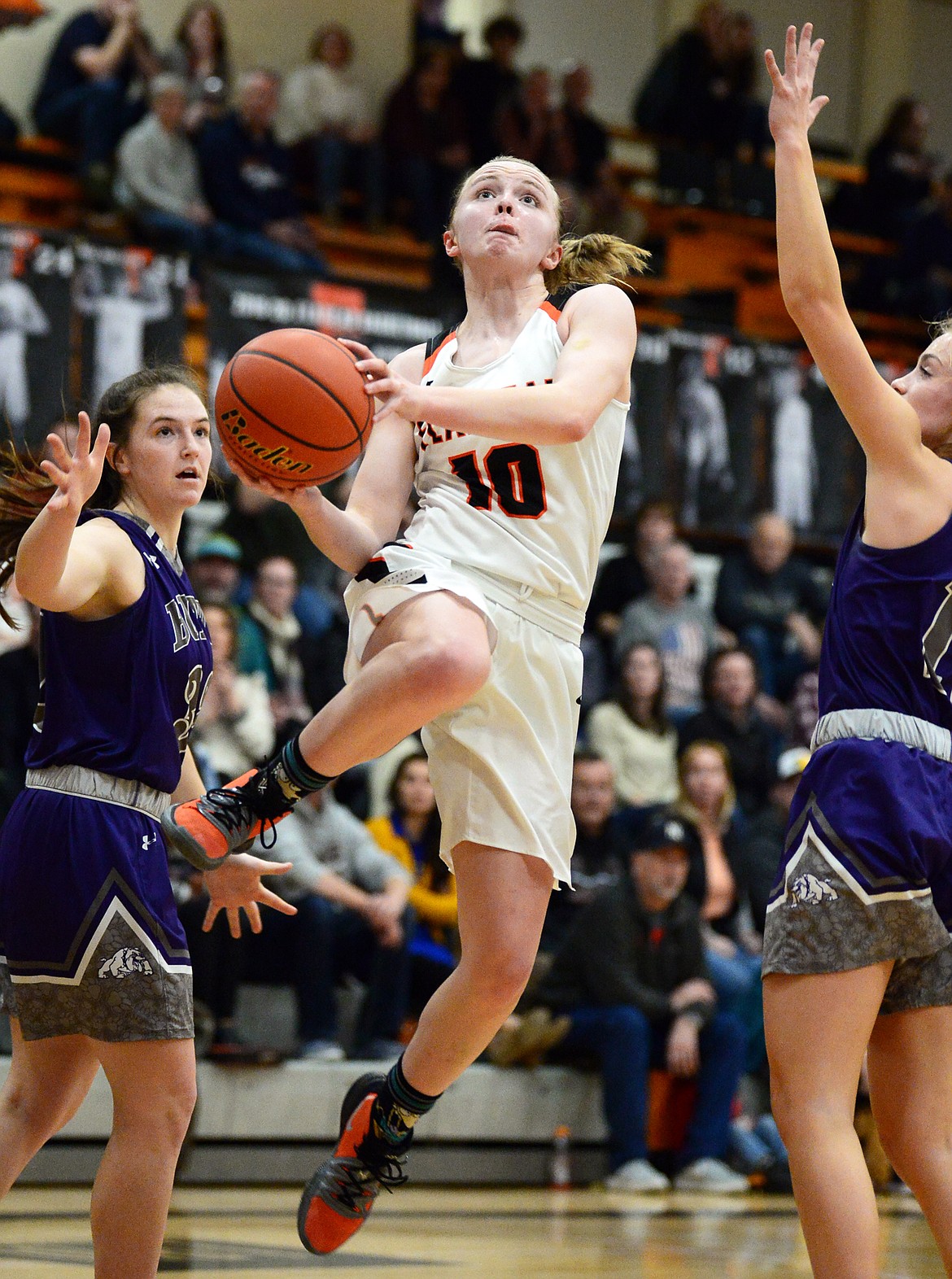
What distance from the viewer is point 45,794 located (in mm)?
3695

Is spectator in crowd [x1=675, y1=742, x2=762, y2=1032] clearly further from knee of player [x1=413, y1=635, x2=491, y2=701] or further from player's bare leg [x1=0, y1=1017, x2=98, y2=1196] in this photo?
player's bare leg [x1=0, y1=1017, x2=98, y2=1196]

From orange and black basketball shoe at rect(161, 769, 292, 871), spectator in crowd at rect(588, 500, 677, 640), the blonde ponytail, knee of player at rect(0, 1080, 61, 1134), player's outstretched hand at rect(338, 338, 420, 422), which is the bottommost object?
spectator in crowd at rect(588, 500, 677, 640)

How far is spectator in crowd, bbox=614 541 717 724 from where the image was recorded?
1067 centimetres

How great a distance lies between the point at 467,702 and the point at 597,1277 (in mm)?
2219

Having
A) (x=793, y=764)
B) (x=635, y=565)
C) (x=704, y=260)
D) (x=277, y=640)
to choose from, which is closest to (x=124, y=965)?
(x=277, y=640)

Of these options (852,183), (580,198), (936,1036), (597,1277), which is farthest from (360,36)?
(936,1036)

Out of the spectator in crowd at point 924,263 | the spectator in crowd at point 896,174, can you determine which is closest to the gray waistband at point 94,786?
the spectator in crowd at point 924,263

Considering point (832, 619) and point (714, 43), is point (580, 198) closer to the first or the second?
point (714, 43)

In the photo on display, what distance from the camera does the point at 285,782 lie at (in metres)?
3.79

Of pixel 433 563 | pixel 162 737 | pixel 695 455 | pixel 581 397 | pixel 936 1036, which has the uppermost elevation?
pixel 581 397

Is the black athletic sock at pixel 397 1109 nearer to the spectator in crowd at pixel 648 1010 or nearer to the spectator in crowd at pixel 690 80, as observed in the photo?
the spectator in crowd at pixel 648 1010

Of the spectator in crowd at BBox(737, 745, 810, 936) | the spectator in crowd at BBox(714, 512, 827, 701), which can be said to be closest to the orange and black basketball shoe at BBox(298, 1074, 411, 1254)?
the spectator in crowd at BBox(737, 745, 810, 936)

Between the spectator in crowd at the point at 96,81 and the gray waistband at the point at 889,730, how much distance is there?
8.51 metres

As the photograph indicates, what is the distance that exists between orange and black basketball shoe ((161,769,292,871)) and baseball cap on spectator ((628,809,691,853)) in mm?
4970
